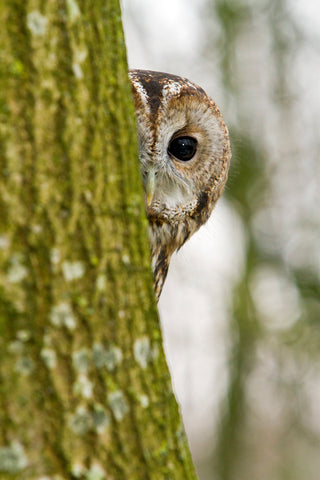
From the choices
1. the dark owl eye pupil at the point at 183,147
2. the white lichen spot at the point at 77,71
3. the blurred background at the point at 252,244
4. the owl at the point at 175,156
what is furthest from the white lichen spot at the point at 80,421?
the blurred background at the point at 252,244

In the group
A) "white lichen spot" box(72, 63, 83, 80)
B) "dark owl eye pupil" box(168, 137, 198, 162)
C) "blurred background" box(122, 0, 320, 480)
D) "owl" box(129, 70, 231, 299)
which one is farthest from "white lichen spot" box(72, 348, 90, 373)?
"blurred background" box(122, 0, 320, 480)

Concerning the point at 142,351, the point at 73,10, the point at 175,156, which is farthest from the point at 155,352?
the point at 175,156

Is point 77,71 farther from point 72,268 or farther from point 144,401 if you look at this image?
point 144,401

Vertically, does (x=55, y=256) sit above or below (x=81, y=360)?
above

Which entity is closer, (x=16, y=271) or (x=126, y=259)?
(x=16, y=271)

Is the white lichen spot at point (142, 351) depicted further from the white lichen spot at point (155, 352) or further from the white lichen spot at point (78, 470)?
the white lichen spot at point (78, 470)

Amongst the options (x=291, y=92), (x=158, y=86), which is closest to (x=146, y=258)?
(x=158, y=86)
